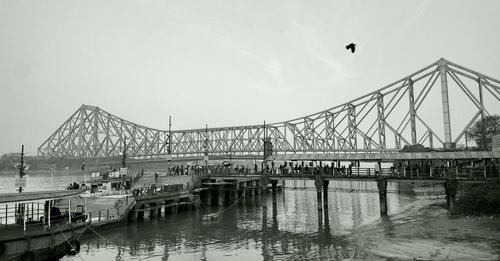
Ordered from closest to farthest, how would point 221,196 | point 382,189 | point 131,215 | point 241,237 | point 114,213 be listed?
1. point 241,237
2. point 114,213
3. point 131,215
4. point 382,189
5. point 221,196

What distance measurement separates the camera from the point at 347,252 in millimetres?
25062

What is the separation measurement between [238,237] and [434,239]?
1551cm

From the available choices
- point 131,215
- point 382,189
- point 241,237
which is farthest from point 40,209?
point 382,189

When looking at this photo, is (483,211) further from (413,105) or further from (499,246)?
(413,105)

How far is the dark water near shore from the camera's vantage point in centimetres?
2588

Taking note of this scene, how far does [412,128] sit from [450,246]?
62.8m

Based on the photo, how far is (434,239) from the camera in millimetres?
25703

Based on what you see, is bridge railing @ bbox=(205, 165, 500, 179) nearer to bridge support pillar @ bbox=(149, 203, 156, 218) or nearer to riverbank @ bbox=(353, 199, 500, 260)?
riverbank @ bbox=(353, 199, 500, 260)

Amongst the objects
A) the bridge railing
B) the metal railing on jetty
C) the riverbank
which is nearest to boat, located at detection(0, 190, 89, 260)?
the metal railing on jetty

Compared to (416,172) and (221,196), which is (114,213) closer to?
(221,196)

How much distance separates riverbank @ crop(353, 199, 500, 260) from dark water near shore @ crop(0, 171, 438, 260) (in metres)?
1.67

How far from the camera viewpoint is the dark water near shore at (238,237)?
84.9 ft

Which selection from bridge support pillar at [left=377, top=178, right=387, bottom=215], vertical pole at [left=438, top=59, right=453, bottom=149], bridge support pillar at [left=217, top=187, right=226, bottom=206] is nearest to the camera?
bridge support pillar at [left=377, top=178, right=387, bottom=215]

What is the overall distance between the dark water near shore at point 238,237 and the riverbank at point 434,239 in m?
1.67
